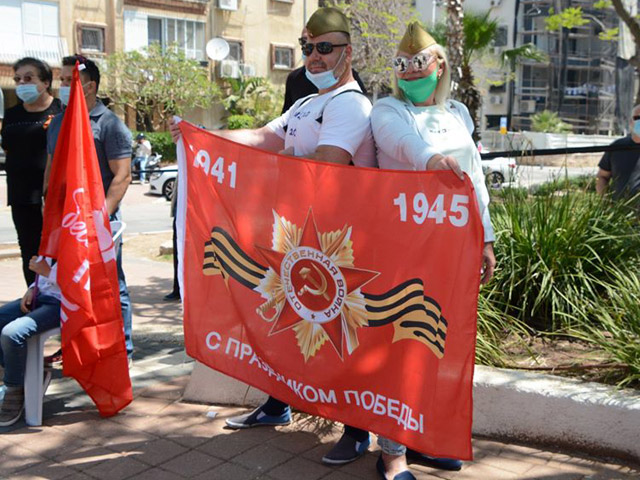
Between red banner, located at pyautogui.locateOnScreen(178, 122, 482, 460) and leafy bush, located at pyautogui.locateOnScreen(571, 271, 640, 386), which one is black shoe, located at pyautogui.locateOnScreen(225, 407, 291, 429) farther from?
leafy bush, located at pyautogui.locateOnScreen(571, 271, 640, 386)

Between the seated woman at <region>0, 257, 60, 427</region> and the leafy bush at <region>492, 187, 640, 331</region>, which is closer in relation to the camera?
the seated woman at <region>0, 257, 60, 427</region>

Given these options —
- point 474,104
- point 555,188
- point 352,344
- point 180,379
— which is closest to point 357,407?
point 352,344

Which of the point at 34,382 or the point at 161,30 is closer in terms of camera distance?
the point at 34,382

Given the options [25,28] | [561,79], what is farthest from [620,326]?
[561,79]

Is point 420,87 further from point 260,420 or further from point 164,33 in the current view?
point 164,33

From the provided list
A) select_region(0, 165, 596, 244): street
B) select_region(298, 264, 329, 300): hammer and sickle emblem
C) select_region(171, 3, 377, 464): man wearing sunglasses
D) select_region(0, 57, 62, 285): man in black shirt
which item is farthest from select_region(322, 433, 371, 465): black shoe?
select_region(0, 57, 62, 285): man in black shirt

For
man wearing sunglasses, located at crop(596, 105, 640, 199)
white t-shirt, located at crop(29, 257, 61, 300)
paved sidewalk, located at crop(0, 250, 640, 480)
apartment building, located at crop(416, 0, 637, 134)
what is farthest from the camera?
apartment building, located at crop(416, 0, 637, 134)

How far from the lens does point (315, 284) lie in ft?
11.8

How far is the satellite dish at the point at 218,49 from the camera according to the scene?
126 feet

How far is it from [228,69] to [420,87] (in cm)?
3720

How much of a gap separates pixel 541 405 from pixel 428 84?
5.54 feet

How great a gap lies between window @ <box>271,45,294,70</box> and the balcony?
10.9 m

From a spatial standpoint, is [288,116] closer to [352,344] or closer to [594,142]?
[352,344]

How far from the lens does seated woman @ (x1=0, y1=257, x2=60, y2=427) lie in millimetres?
4312
